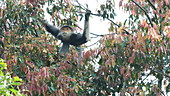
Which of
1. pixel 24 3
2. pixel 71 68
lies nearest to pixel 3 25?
pixel 24 3

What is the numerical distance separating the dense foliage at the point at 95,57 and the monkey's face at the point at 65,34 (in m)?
0.69

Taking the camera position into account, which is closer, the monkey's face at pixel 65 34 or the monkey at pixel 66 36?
the monkey at pixel 66 36

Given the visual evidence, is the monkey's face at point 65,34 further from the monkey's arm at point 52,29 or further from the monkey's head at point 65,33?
the monkey's arm at point 52,29

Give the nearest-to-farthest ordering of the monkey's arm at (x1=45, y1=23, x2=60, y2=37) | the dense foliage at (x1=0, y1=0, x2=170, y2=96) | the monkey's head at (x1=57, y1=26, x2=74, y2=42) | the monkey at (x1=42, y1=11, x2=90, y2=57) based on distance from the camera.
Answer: the dense foliage at (x1=0, y1=0, x2=170, y2=96) → the monkey at (x1=42, y1=11, x2=90, y2=57) → the monkey's head at (x1=57, y1=26, x2=74, y2=42) → the monkey's arm at (x1=45, y1=23, x2=60, y2=37)

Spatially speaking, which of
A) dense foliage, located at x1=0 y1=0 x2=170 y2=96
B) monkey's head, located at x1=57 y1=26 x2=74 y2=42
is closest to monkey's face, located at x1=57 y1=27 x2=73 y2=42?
monkey's head, located at x1=57 y1=26 x2=74 y2=42

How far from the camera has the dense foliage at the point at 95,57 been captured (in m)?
6.07

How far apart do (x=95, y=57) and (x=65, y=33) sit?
6.19ft

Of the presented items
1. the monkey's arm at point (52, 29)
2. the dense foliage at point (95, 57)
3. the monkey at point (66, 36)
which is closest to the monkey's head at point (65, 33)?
the monkey at point (66, 36)

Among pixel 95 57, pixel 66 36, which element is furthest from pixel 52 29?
pixel 95 57

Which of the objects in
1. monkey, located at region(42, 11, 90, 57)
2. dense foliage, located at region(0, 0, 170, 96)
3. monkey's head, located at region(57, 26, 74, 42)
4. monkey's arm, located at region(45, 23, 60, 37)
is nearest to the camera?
dense foliage, located at region(0, 0, 170, 96)

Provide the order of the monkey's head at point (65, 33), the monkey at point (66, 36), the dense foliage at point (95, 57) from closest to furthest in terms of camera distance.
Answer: the dense foliage at point (95, 57), the monkey at point (66, 36), the monkey's head at point (65, 33)

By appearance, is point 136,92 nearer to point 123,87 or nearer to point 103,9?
point 123,87

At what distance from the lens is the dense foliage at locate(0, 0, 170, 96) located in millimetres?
6066

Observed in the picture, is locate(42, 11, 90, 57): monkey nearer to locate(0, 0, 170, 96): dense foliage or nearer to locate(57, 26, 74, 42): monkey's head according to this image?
locate(57, 26, 74, 42): monkey's head
